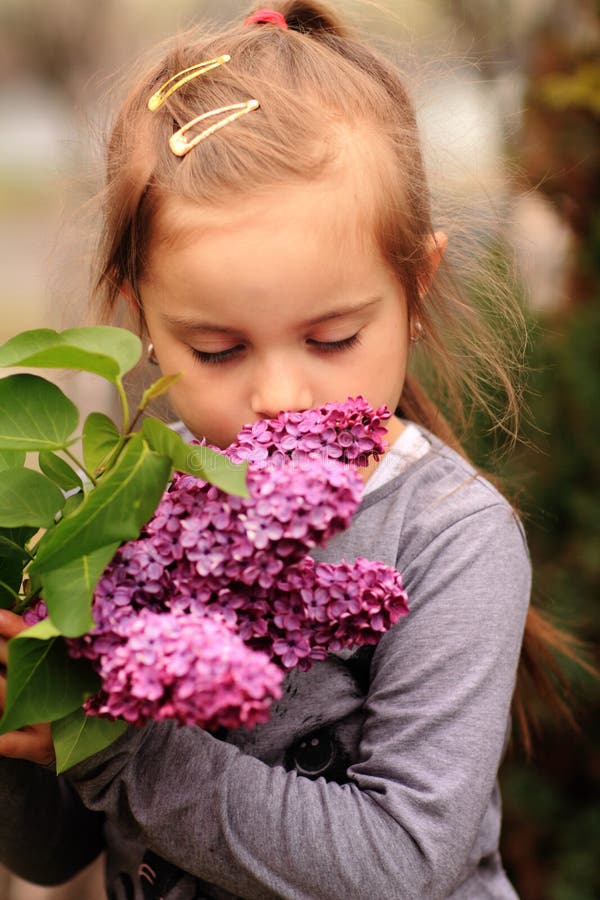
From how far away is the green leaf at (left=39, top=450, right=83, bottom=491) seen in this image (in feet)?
4.19

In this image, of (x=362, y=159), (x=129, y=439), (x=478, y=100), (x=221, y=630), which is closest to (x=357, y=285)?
(x=362, y=159)

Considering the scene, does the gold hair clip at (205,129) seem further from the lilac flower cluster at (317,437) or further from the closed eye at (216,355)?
the lilac flower cluster at (317,437)

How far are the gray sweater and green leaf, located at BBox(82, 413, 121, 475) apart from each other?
1.48 ft

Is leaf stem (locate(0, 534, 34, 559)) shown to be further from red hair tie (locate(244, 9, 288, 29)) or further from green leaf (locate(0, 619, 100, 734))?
red hair tie (locate(244, 9, 288, 29))

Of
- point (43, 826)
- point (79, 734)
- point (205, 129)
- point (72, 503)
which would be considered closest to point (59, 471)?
point (72, 503)

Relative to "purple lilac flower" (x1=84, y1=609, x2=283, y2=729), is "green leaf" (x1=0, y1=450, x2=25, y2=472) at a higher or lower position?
higher

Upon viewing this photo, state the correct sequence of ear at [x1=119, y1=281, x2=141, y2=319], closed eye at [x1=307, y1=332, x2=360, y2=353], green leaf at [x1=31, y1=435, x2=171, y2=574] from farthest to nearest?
ear at [x1=119, y1=281, x2=141, y2=319] → closed eye at [x1=307, y1=332, x2=360, y2=353] → green leaf at [x1=31, y1=435, x2=171, y2=574]

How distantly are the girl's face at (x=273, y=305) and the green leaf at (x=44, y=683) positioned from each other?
0.48 meters

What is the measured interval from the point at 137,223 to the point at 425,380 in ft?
3.09

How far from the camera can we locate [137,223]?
1634 millimetres

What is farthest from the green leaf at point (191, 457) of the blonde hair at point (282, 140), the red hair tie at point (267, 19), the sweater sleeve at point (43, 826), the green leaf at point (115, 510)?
the red hair tie at point (267, 19)

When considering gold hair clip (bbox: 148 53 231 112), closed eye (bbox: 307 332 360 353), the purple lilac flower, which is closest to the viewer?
the purple lilac flower

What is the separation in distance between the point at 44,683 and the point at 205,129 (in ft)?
2.68

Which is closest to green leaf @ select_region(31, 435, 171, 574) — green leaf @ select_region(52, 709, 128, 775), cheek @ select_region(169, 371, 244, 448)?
green leaf @ select_region(52, 709, 128, 775)
